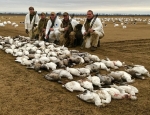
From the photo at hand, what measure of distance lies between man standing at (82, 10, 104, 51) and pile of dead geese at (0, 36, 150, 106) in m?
1.89

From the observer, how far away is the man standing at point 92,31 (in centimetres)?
1060

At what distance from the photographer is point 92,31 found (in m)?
10.5

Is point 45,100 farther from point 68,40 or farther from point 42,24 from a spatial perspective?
point 42,24

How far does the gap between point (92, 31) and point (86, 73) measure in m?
4.23

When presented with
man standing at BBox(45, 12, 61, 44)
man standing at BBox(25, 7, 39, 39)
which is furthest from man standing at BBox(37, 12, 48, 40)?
man standing at BBox(25, 7, 39, 39)

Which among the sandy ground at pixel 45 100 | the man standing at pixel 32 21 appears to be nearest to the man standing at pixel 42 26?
the man standing at pixel 32 21

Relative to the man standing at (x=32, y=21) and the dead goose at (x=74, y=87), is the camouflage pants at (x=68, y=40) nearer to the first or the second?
the man standing at (x=32, y=21)

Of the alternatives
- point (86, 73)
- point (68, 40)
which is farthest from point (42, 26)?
point (86, 73)

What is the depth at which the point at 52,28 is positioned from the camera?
11773 millimetres

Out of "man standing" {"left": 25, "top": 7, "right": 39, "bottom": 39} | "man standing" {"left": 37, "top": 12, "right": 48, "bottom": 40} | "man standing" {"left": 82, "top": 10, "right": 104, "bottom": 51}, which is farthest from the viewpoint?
"man standing" {"left": 25, "top": 7, "right": 39, "bottom": 39}

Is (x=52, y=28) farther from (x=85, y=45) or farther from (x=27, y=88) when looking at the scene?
(x=27, y=88)

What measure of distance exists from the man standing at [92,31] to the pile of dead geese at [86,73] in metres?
1.89

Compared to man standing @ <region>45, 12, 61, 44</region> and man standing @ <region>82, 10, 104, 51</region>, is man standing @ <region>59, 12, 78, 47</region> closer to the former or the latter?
man standing @ <region>45, 12, 61, 44</region>

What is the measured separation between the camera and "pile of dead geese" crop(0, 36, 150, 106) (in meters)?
5.18
